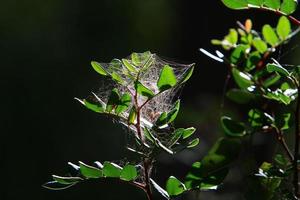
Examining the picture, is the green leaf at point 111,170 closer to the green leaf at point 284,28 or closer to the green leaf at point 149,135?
the green leaf at point 149,135

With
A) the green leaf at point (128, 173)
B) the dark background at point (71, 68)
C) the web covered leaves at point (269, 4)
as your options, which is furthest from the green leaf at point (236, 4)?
the dark background at point (71, 68)

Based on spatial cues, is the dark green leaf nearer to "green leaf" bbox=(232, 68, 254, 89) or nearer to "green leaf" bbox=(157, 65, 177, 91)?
"green leaf" bbox=(157, 65, 177, 91)

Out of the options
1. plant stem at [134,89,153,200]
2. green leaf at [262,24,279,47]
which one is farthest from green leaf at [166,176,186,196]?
green leaf at [262,24,279,47]

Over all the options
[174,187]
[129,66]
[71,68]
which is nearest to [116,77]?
[129,66]

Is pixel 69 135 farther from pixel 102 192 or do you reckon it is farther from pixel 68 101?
pixel 102 192

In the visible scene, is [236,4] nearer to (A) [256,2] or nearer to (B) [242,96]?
(A) [256,2]
